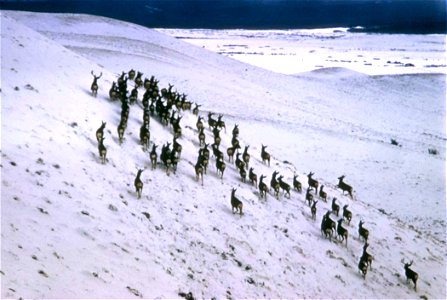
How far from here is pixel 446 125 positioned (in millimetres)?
41594

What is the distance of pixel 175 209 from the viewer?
14297mm

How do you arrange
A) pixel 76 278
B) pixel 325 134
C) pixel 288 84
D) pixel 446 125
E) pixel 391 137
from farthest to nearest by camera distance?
pixel 288 84, pixel 446 125, pixel 391 137, pixel 325 134, pixel 76 278

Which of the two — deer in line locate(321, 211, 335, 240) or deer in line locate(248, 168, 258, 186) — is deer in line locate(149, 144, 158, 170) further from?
deer in line locate(321, 211, 335, 240)

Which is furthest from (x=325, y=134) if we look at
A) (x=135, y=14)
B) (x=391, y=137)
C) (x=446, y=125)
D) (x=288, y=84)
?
(x=135, y=14)

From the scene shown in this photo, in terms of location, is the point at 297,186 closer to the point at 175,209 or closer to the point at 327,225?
the point at 327,225

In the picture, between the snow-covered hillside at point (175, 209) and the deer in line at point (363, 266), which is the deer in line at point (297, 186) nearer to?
the snow-covered hillside at point (175, 209)

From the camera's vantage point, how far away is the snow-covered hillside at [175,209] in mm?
10289

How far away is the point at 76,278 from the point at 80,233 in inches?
71.0

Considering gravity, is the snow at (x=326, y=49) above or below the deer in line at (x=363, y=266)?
above

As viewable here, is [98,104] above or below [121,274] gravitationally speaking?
above

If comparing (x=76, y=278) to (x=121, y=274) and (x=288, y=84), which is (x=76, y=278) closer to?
(x=121, y=274)

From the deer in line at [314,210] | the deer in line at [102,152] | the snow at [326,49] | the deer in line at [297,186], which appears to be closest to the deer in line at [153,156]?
the deer in line at [102,152]

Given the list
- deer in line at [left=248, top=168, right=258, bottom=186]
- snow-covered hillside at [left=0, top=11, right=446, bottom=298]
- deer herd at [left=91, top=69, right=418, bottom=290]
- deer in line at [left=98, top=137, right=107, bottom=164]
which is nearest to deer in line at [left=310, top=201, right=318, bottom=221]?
deer herd at [left=91, top=69, right=418, bottom=290]

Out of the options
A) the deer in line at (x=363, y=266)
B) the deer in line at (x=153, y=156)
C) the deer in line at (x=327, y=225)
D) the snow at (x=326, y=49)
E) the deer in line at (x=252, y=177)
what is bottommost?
the deer in line at (x=363, y=266)
